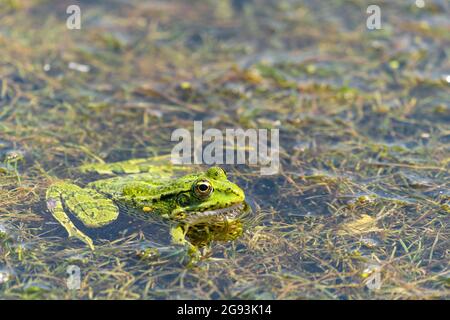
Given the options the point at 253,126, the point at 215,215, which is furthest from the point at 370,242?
the point at 253,126

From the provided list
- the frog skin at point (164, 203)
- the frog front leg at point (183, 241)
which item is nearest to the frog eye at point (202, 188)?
A: the frog skin at point (164, 203)

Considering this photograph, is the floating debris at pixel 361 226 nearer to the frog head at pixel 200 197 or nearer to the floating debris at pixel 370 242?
the floating debris at pixel 370 242

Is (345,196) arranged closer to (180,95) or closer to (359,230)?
(359,230)

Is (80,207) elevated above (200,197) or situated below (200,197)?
below

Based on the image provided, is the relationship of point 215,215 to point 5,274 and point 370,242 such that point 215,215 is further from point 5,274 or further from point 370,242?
point 5,274

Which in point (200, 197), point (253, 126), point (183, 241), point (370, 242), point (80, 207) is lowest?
point (370, 242)

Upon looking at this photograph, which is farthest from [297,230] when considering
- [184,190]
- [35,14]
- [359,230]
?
[35,14]

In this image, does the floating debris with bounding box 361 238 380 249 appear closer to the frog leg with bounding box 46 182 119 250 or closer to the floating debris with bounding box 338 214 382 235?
the floating debris with bounding box 338 214 382 235
